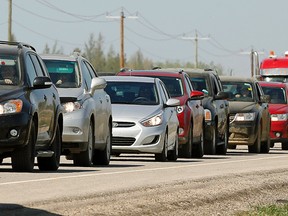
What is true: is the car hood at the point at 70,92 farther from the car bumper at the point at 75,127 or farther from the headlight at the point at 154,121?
the headlight at the point at 154,121

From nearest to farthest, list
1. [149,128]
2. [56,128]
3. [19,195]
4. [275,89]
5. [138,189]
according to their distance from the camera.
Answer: [19,195] < [138,189] < [56,128] < [149,128] < [275,89]

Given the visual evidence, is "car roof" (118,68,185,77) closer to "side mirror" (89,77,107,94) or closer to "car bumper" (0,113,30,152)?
"side mirror" (89,77,107,94)

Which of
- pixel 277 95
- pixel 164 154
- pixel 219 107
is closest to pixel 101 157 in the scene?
pixel 164 154

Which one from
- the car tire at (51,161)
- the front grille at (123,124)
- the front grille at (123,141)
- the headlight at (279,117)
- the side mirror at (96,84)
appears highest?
the side mirror at (96,84)

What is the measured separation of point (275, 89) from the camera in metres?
38.8

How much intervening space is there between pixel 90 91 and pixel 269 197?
6208 millimetres

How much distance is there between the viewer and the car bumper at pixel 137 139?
2366 centimetres

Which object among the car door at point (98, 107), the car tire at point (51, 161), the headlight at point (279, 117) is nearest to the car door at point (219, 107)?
the headlight at point (279, 117)

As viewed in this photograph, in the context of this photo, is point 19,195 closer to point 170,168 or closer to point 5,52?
point 5,52

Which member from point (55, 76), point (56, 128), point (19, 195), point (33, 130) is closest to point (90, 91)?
point (55, 76)

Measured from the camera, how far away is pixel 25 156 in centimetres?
1680

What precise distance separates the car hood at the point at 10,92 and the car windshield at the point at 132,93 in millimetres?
7525

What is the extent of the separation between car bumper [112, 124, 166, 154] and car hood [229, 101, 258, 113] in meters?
9.89

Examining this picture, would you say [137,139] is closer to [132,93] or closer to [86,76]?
[132,93]
